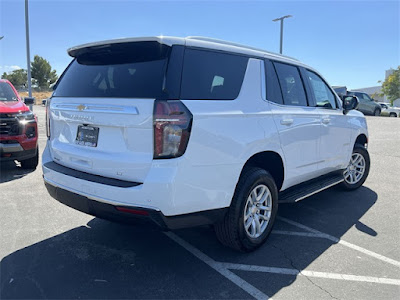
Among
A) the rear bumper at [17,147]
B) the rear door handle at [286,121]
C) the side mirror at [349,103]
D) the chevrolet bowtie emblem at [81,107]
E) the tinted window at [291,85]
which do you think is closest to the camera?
the chevrolet bowtie emblem at [81,107]

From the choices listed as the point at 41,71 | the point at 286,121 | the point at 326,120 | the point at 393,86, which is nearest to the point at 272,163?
the point at 286,121

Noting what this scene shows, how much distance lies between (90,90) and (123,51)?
0.47 meters

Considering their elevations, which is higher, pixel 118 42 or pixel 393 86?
pixel 393 86

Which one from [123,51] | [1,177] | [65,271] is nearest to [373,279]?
[65,271]

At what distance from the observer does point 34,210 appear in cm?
440

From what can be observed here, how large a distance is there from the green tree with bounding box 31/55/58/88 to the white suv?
6241cm

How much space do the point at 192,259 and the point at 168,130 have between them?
1.40m

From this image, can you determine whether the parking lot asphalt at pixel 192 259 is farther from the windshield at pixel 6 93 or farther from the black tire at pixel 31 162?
the windshield at pixel 6 93

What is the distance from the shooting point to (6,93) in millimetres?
6734

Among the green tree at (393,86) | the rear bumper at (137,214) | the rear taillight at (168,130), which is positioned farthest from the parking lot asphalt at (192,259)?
the green tree at (393,86)

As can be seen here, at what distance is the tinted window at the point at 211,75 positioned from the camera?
2.75m

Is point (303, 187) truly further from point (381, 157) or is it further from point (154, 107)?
point (381, 157)

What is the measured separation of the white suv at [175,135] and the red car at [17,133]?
9.69 ft

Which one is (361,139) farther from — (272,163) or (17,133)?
(17,133)
